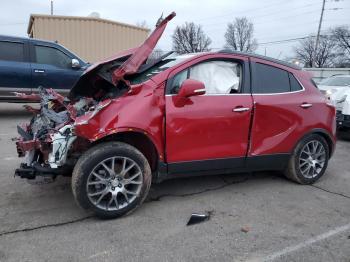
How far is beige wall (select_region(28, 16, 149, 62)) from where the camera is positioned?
15766 mm

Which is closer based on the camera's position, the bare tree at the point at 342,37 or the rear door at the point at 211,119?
the rear door at the point at 211,119

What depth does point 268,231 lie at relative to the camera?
3.52m

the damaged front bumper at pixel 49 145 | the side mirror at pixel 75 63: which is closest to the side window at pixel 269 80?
the damaged front bumper at pixel 49 145

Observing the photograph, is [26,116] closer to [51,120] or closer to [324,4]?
[51,120]

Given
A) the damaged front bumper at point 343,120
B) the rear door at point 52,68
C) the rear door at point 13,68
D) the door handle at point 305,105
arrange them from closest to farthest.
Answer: the door handle at point 305,105, the damaged front bumper at point 343,120, the rear door at point 13,68, the rear door at point 52,68

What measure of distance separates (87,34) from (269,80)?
44.7 ft

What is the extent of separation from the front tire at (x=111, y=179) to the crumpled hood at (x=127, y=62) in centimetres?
79

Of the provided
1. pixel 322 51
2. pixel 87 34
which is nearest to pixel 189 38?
pixel 322 51

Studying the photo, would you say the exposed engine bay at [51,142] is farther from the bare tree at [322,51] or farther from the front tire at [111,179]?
the bare tree at [322,51]

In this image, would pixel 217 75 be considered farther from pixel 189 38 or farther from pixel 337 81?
pixel 189 38

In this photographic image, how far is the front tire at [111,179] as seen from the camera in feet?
11.5

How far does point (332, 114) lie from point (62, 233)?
12.5ft

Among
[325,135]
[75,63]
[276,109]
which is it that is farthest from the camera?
[75,63]

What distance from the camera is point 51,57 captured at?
9.31 metres
